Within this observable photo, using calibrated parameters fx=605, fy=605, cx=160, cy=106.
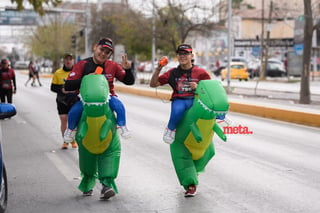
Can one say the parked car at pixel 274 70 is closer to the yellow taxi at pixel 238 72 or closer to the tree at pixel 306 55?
the yellow taxi at pixel 238 72

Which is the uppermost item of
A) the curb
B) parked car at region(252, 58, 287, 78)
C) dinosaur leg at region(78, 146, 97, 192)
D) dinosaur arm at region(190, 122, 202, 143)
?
dinosaur arm at region(190, 122, 202, 143)

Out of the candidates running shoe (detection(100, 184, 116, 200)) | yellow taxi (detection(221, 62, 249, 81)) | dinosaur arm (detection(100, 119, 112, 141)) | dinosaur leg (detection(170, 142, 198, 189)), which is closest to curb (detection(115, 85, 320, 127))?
dinosaur leg (detection(170, 142, 198, 189))

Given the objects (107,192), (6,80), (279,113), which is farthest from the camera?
(6,80)

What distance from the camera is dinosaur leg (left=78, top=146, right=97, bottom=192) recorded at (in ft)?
23.4

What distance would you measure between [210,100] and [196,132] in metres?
0.40

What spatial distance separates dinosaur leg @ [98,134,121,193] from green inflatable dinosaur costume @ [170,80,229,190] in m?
0.71

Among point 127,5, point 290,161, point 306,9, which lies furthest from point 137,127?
point 127,5

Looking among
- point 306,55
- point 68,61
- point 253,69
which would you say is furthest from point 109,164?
point 253,69

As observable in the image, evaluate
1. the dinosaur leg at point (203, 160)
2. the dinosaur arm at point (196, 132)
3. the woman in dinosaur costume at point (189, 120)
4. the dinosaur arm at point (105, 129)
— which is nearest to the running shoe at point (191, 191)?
the woman in dinosaur costume at point (189, 120)

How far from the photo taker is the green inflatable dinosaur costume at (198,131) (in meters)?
6.79

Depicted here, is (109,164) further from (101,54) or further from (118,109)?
(101,54)

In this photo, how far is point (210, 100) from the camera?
6.76m

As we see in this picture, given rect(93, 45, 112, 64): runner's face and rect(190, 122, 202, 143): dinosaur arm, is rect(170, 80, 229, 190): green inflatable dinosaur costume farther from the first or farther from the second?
rect(93, 45, 112, 64): runner's face

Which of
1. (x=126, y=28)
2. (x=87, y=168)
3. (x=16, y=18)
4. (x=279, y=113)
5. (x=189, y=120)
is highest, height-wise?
(x=16, y=18)
